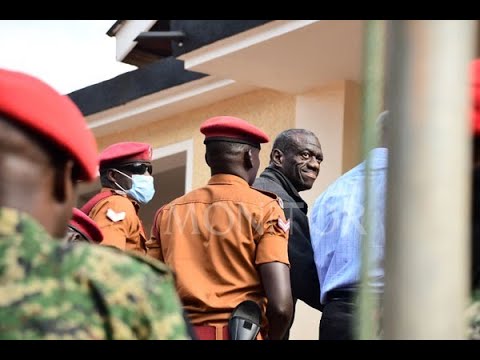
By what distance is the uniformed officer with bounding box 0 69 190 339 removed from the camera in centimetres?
243

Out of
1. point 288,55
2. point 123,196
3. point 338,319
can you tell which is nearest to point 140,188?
point 123,196

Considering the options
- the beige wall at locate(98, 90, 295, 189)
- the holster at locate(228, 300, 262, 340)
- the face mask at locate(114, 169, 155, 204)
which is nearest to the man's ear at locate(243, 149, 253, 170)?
the holster at locate(228, 300, 262, 340)

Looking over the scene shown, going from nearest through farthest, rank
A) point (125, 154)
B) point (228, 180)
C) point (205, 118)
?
point (228, 180), point (125, 154), point (205, 118)

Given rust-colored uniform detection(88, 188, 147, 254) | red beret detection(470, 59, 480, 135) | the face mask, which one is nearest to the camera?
red beret detection(470, 59, 480, 135)

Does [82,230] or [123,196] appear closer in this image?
[82,230]

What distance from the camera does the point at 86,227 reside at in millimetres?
5293

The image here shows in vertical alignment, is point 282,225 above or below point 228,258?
above

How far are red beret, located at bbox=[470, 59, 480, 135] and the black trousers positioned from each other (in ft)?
10.2

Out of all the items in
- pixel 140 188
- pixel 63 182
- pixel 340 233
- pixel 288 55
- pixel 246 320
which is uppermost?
pixel 288 55

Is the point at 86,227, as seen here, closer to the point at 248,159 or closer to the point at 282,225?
the point at 282,225

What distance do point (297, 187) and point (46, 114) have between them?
5127mm

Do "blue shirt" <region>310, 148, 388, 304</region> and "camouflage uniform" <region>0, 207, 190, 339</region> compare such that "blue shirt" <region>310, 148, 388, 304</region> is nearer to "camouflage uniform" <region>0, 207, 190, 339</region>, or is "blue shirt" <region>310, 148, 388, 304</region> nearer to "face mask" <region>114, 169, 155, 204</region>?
"face mask" <region>114, 169, 155, 204</region>

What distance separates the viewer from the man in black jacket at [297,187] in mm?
6539

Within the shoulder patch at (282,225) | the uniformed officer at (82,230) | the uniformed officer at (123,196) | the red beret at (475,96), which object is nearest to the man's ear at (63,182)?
the red beret at (475,96)
